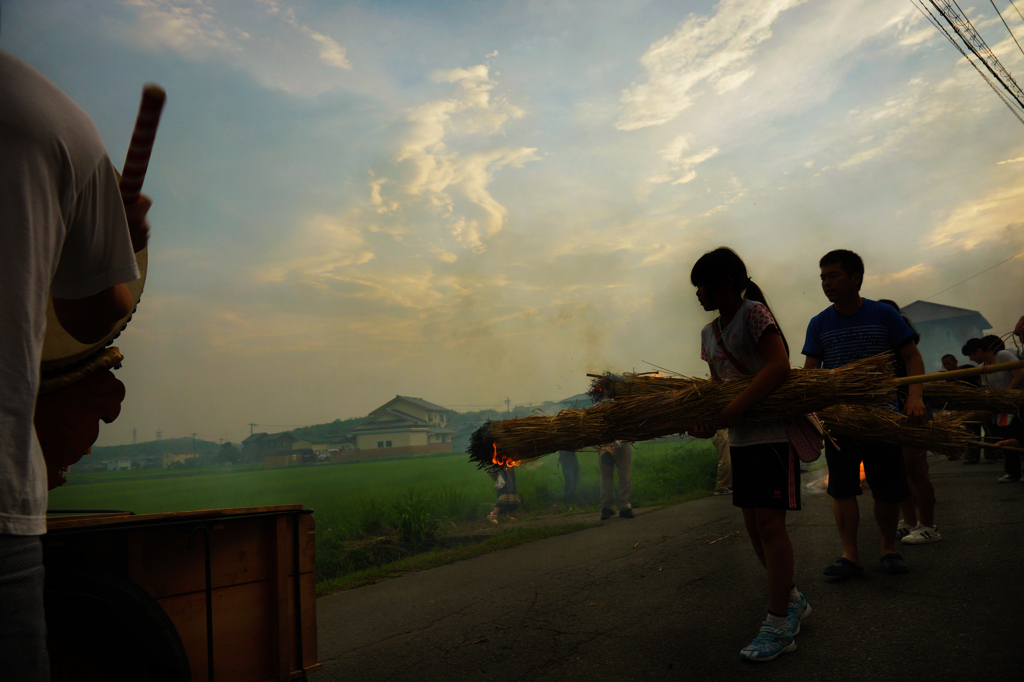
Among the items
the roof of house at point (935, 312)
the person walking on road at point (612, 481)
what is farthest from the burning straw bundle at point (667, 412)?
the roof of house at point (935, 312)

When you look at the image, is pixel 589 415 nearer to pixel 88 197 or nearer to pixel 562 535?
pixel 88 197

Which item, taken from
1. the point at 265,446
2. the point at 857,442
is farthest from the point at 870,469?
the point at 265,446

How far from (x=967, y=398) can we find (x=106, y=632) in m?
6.46

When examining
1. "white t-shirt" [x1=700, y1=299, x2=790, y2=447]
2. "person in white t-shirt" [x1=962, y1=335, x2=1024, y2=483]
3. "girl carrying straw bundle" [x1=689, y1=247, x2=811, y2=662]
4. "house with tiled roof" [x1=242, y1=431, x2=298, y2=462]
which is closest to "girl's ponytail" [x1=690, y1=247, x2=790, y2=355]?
"girl carrying straw bundle" [x1=689, y1=247, x2=811, y2=662]

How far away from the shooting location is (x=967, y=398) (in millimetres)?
5512

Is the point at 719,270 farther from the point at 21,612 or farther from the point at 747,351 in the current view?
the point at 21,612

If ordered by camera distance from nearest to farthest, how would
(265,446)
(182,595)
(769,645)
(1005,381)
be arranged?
1. (182,595)
2. (769,645)
3. (1005,381)
4. (265,446)

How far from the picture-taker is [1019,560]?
13.4 ft

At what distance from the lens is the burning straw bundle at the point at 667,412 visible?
10.4 feet

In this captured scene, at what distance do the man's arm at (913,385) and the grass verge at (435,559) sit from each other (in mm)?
4732

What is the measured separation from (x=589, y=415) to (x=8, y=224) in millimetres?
3043

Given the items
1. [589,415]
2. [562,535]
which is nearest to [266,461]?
[562,535]

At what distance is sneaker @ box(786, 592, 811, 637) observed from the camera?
3159 mm

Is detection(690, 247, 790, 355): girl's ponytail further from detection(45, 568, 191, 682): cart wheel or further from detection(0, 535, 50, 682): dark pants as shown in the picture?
detection(0, 535, 50, 682): dark pants
